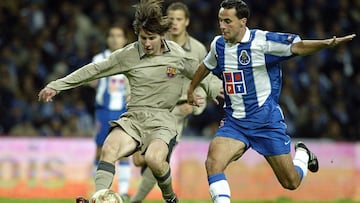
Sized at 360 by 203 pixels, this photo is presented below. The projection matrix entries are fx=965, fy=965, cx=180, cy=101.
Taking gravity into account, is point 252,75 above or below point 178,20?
below

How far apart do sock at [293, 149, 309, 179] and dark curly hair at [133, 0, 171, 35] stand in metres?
2.12

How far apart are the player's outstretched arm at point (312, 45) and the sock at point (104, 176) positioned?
2212 millimetres

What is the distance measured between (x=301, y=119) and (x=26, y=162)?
596cm

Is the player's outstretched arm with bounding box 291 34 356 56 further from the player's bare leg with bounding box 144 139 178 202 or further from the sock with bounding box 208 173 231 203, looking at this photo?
the player's bare leg with bounding box 144 139 178 202

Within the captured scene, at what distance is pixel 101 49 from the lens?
19984 millimetres

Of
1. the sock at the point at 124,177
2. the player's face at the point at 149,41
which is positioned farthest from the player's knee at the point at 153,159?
the sock at the point at 124,177

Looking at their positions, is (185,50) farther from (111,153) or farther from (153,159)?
(111,153)

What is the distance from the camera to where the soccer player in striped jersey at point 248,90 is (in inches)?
392

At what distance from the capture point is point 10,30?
783 inches

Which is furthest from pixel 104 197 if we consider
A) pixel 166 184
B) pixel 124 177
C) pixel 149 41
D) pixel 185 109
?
pixel 124 177

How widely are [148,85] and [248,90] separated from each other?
1.12m

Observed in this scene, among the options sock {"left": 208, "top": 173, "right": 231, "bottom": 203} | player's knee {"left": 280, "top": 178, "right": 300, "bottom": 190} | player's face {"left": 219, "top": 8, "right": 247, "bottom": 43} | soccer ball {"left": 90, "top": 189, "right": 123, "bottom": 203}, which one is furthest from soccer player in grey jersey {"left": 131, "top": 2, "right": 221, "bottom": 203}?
soccer ball {"left": 90, "top": 189, "right": 123, "bottom": 203}

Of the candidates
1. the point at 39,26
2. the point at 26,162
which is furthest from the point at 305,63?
the point at 26,162

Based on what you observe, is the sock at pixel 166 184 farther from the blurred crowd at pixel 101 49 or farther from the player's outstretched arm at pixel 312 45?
the blurred crowd at pixel 101 49
